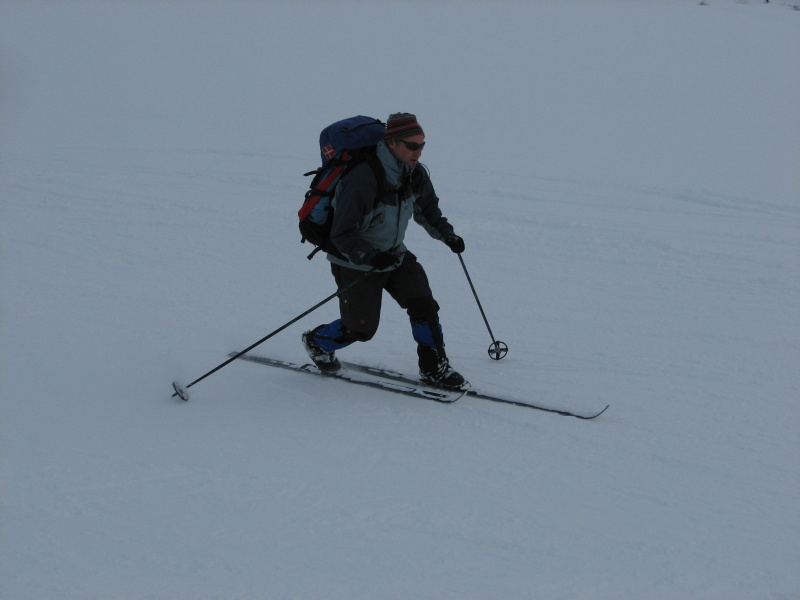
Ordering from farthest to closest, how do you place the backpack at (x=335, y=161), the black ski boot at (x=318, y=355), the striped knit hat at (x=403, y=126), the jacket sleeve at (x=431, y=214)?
the black ski boot at (x=318, y=355) < the jacket sleeve at (x=431, y=214) < the backpack at (x=335, y=161) < the striped knit hat at (x=403, y=126)

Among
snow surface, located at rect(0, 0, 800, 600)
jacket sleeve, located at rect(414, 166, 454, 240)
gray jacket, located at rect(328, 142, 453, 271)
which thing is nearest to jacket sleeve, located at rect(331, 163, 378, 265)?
gray jacket, located at rect(328, 142, 453, 271)

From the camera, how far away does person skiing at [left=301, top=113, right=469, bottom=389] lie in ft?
12.9

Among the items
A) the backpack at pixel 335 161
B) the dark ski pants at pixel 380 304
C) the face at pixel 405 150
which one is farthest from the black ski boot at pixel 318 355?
the face at pixel 405 150

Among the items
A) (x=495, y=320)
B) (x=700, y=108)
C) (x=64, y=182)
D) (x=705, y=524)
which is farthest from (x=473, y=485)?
(x=700, y=108)

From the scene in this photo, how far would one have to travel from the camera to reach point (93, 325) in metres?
5.30

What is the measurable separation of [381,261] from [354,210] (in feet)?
1.01

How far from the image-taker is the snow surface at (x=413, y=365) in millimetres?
2871

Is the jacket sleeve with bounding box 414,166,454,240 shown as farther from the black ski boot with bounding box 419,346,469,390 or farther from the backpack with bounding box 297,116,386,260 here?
the black ski boot with bounding box 419,346,469,390

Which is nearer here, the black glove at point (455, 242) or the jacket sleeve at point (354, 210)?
the jacket sleeve at point (354, 210)

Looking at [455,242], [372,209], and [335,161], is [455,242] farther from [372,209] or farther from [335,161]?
[335,161]

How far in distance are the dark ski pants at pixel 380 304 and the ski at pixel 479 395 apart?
0.24 metres

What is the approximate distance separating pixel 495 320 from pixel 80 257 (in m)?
3.75

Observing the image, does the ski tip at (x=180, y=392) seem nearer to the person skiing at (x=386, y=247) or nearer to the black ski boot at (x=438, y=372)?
the person skiing at (x=386, y=247)

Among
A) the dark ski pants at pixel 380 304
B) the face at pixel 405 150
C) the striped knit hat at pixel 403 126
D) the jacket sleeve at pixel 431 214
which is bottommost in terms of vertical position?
the dark ski pants at pixel 380 304
